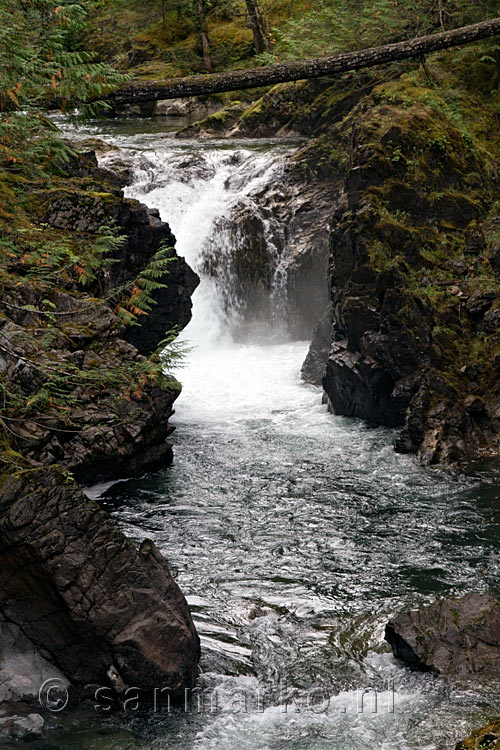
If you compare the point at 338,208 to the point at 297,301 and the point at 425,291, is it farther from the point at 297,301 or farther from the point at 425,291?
the point at 297,301

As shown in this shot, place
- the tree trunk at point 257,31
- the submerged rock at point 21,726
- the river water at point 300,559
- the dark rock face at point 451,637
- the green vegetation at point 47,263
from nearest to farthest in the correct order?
1. the submerged rock at point 21,726
2. the river water at point 300,559
3. the dark rock face at point 451,637
4. the green vegetation at point 47,263
5. the tree trunk at point 257,31

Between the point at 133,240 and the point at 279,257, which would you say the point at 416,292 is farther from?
the point at 279,257

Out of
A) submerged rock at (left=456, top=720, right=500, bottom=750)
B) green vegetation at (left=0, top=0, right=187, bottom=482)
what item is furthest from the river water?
green vegetation at (left=0, top=0, right=187, bottom=482)

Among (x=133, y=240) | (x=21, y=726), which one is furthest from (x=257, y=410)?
(x=21, y=726)

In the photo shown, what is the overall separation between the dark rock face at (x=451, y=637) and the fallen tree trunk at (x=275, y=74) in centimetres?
702

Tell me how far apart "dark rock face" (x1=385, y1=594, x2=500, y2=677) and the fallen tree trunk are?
7.02 m

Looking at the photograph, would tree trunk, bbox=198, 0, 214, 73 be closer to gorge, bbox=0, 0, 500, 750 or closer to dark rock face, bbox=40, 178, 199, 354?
gorge, bbox=0, 0, 500, 750

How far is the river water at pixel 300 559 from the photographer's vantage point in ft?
25.0

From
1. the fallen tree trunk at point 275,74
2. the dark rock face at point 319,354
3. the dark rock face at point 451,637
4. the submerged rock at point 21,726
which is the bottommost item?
the submerged rock at point 21,726

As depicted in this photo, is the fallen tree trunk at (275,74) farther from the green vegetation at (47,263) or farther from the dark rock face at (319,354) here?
the dark rock face at (319,354)

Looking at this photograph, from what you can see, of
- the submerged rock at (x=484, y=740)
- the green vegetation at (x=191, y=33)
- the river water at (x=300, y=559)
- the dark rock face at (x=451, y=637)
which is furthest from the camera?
the green vegetation at (x=191, y=33)

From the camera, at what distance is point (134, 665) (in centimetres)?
789

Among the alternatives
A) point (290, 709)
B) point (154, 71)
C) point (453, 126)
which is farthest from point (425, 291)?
point (154, 71)

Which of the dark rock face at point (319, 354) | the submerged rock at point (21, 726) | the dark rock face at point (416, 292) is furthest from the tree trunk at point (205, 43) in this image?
the submerged rock at point (21, 726)
